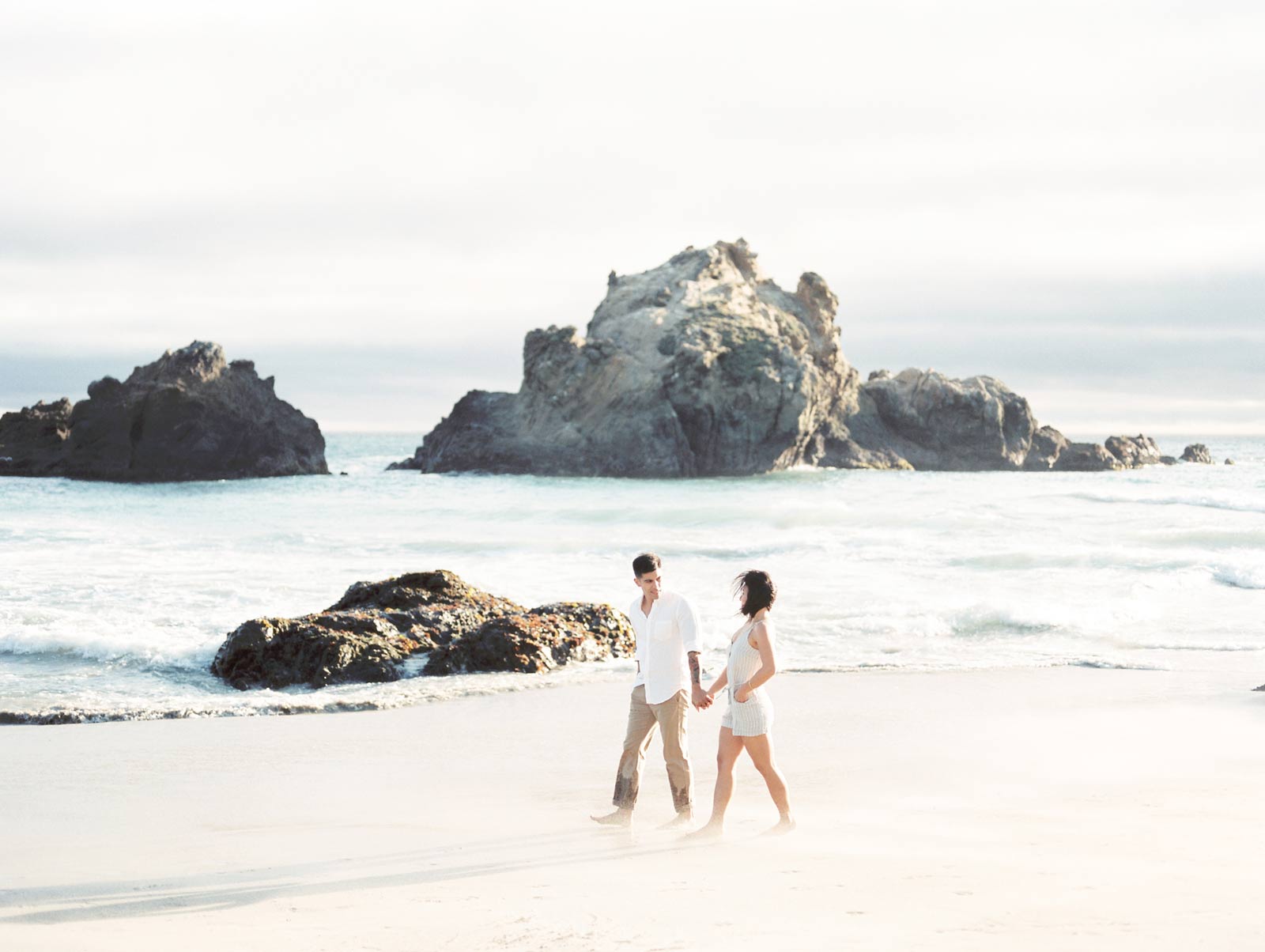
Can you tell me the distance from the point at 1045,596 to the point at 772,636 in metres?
12.4

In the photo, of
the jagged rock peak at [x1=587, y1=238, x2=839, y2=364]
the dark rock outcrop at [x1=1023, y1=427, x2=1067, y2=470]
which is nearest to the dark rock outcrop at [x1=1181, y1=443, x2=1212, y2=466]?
the dark rock outcrop at [x1=1023, y1=427, x2=1067, y2=470]

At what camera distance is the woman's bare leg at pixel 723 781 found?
6074 mm

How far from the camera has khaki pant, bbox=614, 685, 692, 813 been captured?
252 inches

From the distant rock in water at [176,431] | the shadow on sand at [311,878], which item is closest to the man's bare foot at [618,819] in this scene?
the shadow on sand at [311,878]

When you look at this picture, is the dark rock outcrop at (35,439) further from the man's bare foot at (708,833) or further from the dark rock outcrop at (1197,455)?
the dark rock outcrop at (1197,455)

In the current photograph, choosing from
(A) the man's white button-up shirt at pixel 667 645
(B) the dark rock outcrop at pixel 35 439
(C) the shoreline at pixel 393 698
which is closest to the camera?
(A) the man's white button-up shirt at pixel 667 645

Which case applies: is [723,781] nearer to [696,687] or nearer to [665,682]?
[696,687]

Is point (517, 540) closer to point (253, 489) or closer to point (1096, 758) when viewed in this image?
point (1096, 758)

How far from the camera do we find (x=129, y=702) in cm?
990

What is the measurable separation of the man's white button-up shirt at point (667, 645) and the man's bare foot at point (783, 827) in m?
0.84

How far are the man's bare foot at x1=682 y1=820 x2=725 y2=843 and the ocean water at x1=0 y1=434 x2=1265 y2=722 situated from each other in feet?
14.8

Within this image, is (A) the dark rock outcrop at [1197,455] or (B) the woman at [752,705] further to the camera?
(A) the dark rock outcrop at [1197,455]

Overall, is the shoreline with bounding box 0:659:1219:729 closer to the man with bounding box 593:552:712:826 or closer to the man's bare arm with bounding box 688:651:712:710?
the man with bounding box 593:552:712:826

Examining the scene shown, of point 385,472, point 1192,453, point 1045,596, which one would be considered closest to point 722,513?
point 1045,596
